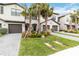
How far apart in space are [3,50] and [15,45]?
352 mm

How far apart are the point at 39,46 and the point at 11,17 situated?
1.14 meters

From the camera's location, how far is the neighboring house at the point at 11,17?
557 cm

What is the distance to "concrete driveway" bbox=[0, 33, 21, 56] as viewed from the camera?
5344 millimetres

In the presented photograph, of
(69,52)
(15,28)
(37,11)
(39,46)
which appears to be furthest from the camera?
(15,28)

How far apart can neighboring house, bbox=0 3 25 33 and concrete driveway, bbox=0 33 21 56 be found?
0.27 m

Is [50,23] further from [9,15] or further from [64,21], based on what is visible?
[9,15]

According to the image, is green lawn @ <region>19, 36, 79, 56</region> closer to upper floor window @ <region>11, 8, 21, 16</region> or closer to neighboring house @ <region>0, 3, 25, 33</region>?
neighboring house @ <region>0, 3, 25, 33</region>

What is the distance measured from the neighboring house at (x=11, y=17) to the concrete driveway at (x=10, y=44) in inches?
10.5

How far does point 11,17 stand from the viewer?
5.61 meters

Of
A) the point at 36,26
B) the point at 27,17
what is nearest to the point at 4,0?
the point at 27,17

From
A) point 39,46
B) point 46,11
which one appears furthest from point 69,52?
point 46,11

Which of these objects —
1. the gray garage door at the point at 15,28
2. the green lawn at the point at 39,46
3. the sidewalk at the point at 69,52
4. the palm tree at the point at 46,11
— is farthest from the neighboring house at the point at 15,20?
the sidewalk at the point at 69,52

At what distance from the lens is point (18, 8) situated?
18.5ft

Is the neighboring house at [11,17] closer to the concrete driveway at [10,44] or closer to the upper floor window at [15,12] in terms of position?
the upper floor window at [15,12]
